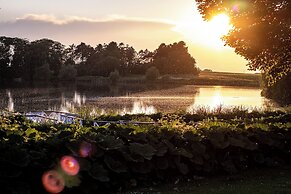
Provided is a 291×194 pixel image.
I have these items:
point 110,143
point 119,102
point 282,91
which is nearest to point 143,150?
point 110,143

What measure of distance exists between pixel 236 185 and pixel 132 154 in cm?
226

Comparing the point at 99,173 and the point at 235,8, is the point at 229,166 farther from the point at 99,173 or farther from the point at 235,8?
the point at 235,8

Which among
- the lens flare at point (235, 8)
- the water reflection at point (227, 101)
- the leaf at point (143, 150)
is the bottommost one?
the water reflection at point (227, 101)

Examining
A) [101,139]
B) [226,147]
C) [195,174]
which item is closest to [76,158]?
[101,139]

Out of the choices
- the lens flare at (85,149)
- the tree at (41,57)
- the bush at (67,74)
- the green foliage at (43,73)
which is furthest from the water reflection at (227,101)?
the tree at (41,57)

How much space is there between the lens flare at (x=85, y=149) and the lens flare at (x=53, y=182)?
0.63 metres

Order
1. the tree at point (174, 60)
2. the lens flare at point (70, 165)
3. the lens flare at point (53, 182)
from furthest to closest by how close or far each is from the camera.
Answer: the tree at point (174, 60)
the lens flare at point (70, 165)
the lens flare at point (53, 182)

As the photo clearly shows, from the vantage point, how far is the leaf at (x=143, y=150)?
28.1 ft

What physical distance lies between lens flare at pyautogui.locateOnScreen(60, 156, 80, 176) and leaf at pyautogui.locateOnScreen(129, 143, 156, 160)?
1.26 meters

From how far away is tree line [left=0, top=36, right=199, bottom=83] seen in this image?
357 feet

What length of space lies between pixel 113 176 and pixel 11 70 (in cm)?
10598

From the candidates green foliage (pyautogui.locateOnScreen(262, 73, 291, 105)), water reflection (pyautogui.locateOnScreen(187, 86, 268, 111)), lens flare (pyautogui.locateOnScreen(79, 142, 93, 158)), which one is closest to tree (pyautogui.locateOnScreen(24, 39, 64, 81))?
water reflection (pyautogui.locateOnScreen(187, 86, 268, 111))

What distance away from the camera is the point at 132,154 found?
858 cm

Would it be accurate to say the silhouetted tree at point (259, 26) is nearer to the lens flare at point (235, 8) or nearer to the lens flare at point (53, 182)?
the lens flare at point (235, 8)
